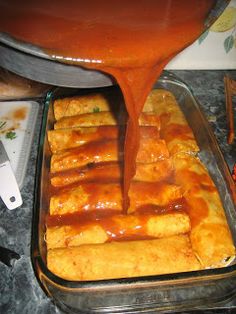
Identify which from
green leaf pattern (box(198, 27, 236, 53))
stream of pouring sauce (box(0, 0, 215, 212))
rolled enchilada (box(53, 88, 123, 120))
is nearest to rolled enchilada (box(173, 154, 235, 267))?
rolled enchilada (box(53, 88, 123, 120))

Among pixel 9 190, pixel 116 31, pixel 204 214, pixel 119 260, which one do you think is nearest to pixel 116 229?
pixel 119 260

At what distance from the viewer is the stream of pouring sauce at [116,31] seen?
0.98 metres

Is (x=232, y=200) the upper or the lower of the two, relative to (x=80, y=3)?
lower

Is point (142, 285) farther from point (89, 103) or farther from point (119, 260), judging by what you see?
point (89, 103)

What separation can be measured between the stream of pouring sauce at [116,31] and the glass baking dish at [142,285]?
2.14 feet

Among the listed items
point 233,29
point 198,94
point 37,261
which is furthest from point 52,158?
point 233,29

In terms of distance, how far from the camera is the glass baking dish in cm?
126

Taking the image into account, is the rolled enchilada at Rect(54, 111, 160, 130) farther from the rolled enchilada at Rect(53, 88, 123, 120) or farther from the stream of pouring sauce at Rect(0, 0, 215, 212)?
the stream of pouring sauce at Rect(0, 0, 215, 212)

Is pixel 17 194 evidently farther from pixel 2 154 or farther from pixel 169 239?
pixel 169 239

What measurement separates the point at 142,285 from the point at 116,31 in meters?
0.91

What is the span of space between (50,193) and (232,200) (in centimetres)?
95

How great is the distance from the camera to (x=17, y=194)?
1793mm

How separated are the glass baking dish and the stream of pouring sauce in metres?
0.65

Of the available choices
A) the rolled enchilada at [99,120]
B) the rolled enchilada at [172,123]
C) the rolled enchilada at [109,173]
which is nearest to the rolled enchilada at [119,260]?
the rolled enchilada at [109,173]
